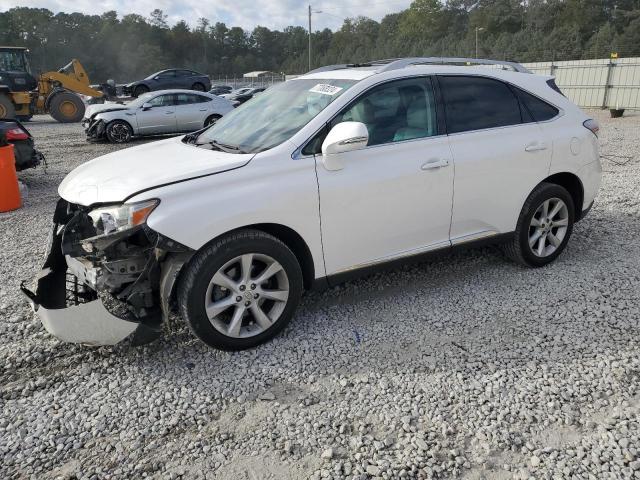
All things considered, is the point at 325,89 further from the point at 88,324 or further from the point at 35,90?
the point at 35,90

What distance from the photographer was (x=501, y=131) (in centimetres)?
436

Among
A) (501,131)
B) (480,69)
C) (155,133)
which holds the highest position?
(480,69)

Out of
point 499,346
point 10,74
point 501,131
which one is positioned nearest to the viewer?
point 499,346

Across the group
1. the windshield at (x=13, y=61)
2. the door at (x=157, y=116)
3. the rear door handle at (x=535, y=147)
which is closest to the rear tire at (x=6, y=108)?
the windshield at (x=13, y=61)

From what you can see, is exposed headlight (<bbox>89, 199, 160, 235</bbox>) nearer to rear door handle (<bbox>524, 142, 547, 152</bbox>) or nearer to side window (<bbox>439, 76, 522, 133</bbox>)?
side window (<bbox>439, 76, 522, 133</bbox>)

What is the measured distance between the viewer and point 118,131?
1519 centimetres

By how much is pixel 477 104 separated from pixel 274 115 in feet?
5.47

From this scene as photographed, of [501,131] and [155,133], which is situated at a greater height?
[501,131]

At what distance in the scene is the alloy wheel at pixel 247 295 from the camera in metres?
3.32

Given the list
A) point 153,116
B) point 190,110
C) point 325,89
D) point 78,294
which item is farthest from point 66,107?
point 325,89

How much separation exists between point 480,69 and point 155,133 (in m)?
13.0

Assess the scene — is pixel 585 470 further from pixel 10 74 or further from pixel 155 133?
pixel 10 74

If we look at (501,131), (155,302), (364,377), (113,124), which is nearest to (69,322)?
(155,302)

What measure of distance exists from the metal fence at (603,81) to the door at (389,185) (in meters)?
20.4
